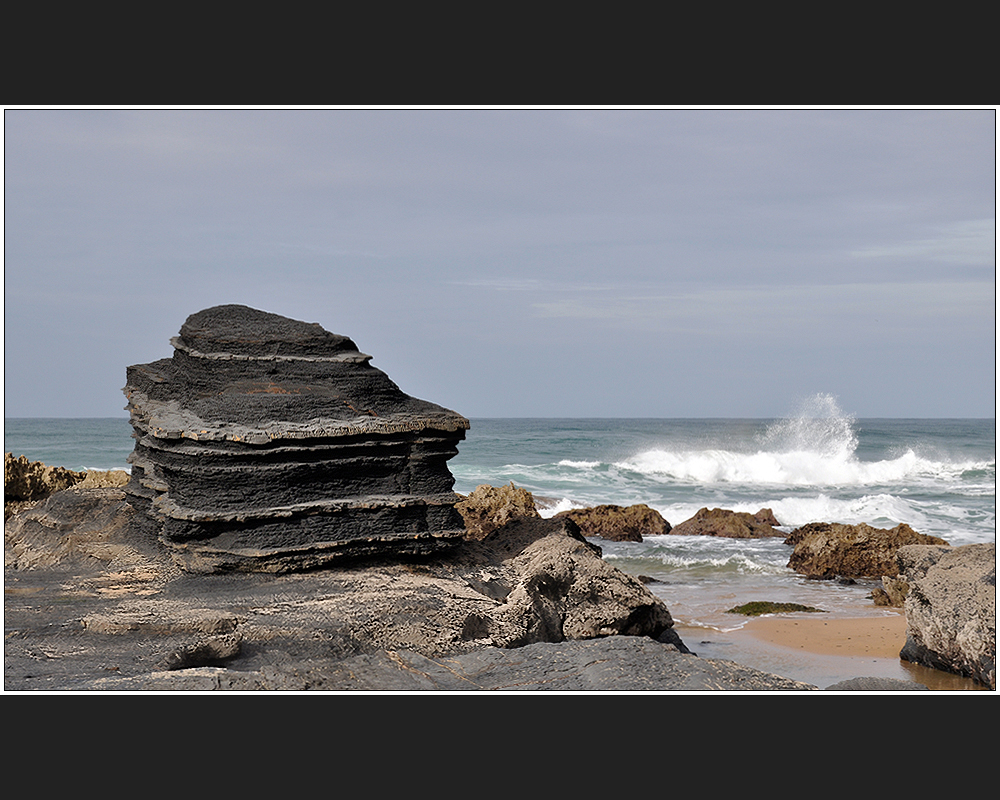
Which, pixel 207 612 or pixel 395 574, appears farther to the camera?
pixel 395 574

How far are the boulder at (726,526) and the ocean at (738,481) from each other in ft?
1.36

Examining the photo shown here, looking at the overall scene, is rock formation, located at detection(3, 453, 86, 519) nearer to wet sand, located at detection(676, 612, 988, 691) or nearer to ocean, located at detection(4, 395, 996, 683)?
ocean, located at detection(4, 395, 996, 683)

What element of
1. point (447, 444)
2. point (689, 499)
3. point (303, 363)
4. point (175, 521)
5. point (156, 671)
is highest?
point (303, 363)

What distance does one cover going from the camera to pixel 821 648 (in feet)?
26.7

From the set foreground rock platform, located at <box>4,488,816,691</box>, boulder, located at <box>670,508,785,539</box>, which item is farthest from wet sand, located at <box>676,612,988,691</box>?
boulder, located at <box>670,508,785,539</box>

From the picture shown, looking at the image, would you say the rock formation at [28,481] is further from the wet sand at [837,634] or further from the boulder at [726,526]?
the boulder at [726,526]

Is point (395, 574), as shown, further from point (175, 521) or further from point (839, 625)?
point (839, 625)

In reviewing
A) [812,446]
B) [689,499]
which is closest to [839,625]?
[689,499]

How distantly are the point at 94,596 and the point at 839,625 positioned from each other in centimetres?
760

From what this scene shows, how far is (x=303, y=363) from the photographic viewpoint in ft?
22.7

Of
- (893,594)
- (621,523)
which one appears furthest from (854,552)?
(621,523)

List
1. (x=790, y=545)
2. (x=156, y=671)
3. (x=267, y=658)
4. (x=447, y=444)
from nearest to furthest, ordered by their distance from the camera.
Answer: (x=156, y=671) < (x=267, y=658) < (x=447, y=444) < (x=790, y=545)

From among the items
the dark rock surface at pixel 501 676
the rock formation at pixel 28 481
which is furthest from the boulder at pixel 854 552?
the rock formation at pixel 28 481

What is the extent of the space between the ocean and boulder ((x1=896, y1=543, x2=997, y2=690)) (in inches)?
43.3
